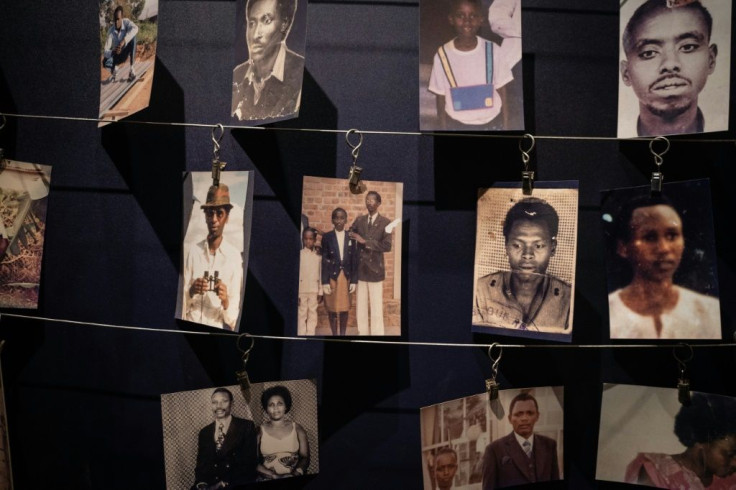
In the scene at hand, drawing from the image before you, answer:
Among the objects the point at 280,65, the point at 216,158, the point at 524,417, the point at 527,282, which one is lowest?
the point at 524,417

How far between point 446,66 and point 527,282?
0.39m

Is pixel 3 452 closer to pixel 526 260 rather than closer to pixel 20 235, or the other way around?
pixel 20 235

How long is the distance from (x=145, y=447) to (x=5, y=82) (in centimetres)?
75

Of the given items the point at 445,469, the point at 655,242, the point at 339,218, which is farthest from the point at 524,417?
the point at 339,218

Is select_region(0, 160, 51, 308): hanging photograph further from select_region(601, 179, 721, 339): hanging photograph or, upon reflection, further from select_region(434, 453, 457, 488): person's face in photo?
select_region(601, 179, 721, 339): hanging photograph

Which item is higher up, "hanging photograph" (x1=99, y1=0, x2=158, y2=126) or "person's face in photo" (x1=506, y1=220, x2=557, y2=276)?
"hanging photograph" (x1=99, y1=0, x2=158, y2=126)

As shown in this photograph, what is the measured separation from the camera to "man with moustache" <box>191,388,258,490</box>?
1.12m

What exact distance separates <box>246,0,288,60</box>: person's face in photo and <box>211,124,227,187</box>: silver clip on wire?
15cm

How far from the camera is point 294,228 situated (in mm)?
1148

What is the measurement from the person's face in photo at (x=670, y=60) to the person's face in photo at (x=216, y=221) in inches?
29.0

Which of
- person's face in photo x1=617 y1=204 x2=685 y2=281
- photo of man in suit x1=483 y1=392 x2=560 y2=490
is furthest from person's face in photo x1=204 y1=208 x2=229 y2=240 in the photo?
person's face in photo x1=617 y1=204 x2=685 y2=281

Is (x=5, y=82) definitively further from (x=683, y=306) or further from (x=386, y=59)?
(x=683, y=306)

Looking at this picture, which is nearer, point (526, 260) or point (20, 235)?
point (526, 260)

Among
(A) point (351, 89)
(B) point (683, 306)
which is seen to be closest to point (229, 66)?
(A) point (351, 89)
